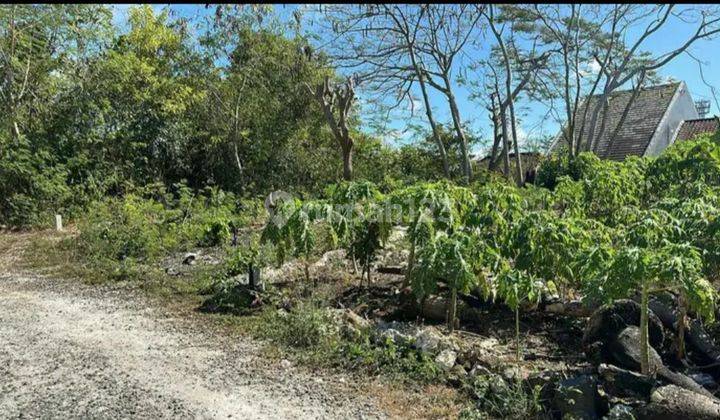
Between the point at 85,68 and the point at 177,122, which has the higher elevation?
the point at 85,68

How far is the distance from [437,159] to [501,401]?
1248 centimetres

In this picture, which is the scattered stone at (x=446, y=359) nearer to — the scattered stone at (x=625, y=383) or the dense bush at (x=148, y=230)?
the scattered stone at (x=625, y=383)

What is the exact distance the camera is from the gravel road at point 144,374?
9.70 feet

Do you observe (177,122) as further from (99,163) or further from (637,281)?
(637,281)

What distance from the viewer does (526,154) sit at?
696 inches

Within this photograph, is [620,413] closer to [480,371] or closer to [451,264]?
[480,371]

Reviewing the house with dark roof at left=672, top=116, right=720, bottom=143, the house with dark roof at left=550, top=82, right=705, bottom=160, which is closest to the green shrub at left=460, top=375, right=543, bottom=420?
the house with dark roof at left=550, top=82, right=705, bottom=160

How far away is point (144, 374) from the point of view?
3420 mm

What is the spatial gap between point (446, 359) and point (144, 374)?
1986mm

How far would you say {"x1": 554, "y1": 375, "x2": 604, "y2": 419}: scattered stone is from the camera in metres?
2.69

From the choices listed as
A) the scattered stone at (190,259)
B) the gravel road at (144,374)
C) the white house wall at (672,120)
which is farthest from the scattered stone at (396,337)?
the white house wall at (672,120)

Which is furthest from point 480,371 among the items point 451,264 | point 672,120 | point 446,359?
point 672,120

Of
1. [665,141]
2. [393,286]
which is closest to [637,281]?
[393,286]

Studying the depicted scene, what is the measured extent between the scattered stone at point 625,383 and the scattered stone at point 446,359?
88 cm
